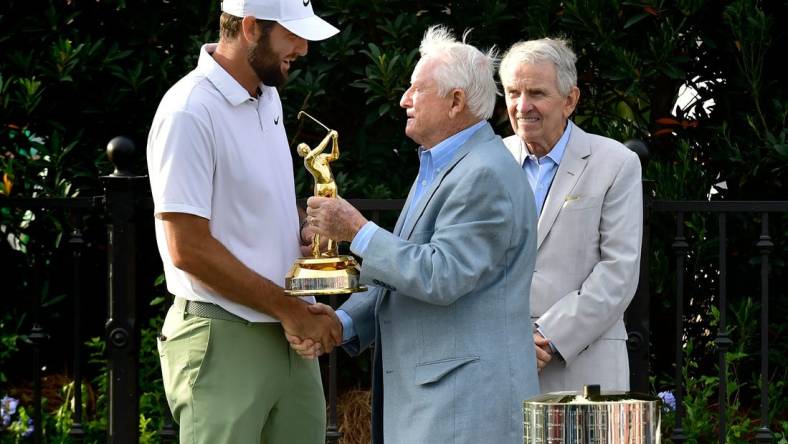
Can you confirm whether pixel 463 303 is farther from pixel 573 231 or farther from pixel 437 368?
pixel 573 231

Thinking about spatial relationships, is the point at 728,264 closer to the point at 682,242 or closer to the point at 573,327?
the point at 682,242

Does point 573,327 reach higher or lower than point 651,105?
lower

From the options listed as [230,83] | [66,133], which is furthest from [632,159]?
[66,133]

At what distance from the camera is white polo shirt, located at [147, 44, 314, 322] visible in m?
4.07

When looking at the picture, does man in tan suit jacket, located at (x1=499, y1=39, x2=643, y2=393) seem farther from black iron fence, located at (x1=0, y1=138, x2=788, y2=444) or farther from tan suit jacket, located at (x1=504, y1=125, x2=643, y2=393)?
black iron fence, located at (x1=0, y1=138, x2=788, y2=444)

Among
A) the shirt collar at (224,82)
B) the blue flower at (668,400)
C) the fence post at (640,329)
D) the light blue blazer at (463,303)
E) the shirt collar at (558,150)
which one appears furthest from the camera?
the blue flower at (668,400)

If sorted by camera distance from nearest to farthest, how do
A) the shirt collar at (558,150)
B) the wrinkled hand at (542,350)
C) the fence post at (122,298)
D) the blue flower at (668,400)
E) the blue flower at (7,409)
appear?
the wrinkled hand at (542,350) → the shirt collar at (558,150) → the fence post at (122,298) → the blue flower at (668,400) → the blue flower at (7,409)

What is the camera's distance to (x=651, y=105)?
22.1 ft

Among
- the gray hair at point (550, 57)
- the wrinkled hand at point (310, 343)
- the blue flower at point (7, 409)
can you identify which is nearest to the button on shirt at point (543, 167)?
the gray hair at point (550, 57)

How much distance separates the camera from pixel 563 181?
486 cm

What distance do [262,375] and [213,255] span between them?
16.9 inches

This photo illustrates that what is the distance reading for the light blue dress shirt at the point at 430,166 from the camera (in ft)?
13.3

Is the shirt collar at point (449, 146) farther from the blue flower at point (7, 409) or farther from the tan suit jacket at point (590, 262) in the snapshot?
the blue flower at point (7, 409)

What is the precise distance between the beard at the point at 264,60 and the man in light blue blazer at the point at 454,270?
418 millimetres
